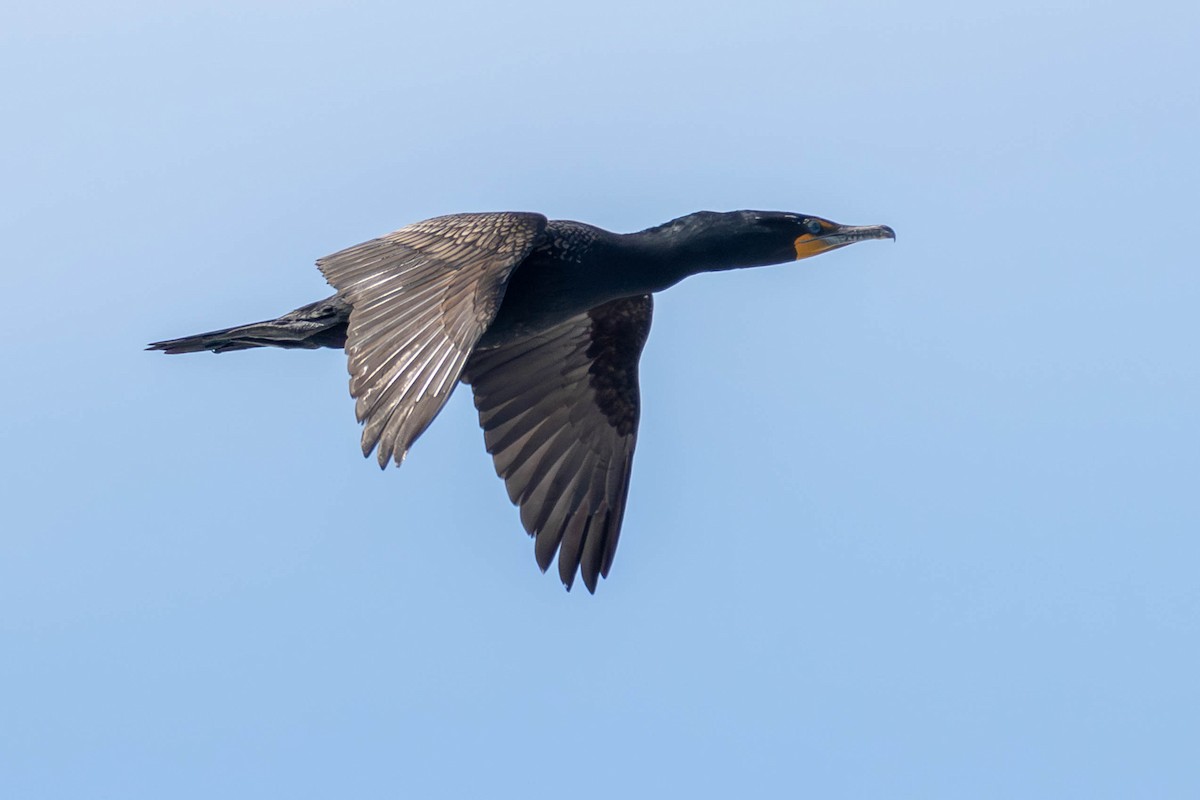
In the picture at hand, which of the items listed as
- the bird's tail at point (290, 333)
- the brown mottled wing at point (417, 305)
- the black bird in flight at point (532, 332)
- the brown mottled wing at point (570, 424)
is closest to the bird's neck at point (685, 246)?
the black bird in flight at point (532, 332)

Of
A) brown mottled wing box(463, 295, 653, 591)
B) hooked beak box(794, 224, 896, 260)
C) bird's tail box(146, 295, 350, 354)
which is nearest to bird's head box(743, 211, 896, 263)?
hooked beak box(794, 224, 896, 260)

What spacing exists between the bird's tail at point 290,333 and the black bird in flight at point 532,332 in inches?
0.4

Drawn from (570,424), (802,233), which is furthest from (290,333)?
(802,233)

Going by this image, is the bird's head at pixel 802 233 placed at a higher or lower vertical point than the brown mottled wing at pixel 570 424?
higher

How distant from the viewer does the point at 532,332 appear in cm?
1242

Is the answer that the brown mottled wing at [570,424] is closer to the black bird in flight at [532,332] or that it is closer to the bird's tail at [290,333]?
the black bird in flight at [532,332]

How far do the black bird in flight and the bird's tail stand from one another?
0.4 inches

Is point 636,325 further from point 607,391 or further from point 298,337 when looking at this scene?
point 298,337

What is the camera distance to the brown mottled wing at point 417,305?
10.2m

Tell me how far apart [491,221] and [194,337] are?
225cm

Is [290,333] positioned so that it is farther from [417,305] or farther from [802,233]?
[802,233]

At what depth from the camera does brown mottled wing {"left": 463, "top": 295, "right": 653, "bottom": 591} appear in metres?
13.4

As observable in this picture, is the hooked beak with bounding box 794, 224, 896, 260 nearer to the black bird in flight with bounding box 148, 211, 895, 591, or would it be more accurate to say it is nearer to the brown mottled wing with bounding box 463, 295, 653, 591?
the black bird in flight with bounding box 148, 211, 895, 591

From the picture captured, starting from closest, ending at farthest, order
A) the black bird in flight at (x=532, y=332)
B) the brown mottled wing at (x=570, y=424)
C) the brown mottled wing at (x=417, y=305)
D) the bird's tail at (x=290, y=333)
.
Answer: the brown mottled wing at (x=417, y=305) → the black bird in flight at (x=532, y=332) → the bird's tail at (x=290, y=333) → the brown mottled wing at (x=570, y=424)
